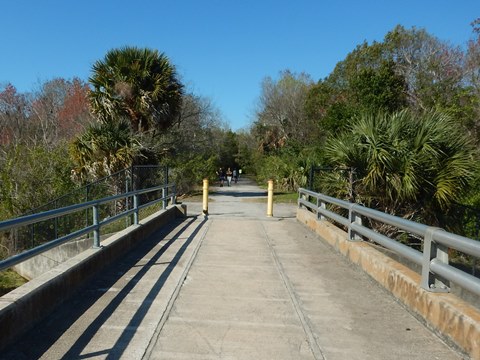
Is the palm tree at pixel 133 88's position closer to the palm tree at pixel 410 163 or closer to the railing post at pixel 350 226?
the palm tree at pixel 410 163

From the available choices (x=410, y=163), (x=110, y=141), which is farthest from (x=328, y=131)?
(x=410, y=163)

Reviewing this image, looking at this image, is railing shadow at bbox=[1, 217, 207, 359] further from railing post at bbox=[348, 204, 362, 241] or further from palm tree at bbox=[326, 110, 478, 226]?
palm tree at bbox=[326, 110, 478, 226]

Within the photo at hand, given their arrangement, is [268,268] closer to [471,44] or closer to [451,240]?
[451,240]

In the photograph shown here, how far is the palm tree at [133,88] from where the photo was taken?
19406 mm

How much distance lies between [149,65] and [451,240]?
1770 cm

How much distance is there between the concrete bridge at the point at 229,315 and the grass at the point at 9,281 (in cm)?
531

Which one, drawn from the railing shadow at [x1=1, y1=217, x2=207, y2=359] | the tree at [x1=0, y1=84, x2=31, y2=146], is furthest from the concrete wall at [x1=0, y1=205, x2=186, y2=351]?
the tree at [x1=0, y1=84, x2=31, y2=146]

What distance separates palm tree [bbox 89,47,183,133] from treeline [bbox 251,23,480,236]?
7576 mm

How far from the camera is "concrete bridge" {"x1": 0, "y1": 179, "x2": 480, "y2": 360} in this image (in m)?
4.11

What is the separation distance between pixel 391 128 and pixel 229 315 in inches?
318

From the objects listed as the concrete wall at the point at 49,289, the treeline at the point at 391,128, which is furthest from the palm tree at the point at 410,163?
the concrete wall at the point at 49,289

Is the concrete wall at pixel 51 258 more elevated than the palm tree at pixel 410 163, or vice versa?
the palm tree at pixel 410 163

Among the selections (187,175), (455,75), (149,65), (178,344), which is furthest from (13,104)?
(178,344)

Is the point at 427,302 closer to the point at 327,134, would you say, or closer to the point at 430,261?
the point at 430,261
